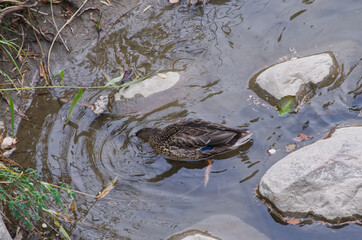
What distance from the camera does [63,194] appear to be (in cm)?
493

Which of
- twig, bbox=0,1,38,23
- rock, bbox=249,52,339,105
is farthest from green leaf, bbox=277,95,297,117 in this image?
twig, bbox=0,1,38,23

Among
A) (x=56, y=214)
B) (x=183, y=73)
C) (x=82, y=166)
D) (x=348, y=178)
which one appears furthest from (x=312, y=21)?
(x=56, y=214)

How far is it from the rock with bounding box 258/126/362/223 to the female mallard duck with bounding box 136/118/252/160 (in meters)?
0.79

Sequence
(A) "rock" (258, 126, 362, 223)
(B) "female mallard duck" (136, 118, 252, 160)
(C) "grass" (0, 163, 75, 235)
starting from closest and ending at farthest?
(C) "grass" (0, 163, 75, 235) < (A) "rock" (258, 126, 362, 223) < (B) "female mallard duck" (136, 118, 252, 160)

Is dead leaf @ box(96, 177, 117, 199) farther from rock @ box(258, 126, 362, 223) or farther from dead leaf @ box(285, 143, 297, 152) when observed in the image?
dead leaf @ box(285, 143, 297, 152)

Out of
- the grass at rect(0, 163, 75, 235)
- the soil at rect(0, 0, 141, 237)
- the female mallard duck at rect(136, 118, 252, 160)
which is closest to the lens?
the grass at rect(0, 163, 75, 235)

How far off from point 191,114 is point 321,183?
80.6 inches

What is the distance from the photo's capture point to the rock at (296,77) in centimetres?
556

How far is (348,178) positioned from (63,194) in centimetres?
319

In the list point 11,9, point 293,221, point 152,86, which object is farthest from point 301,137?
point 11,9

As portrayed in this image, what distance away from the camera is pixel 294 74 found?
18.4 feet

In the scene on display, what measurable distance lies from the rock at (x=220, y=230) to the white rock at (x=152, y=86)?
2159 millimetres

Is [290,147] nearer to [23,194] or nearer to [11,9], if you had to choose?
[23,194]

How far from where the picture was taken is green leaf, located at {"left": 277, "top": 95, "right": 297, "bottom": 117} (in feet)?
17.8
